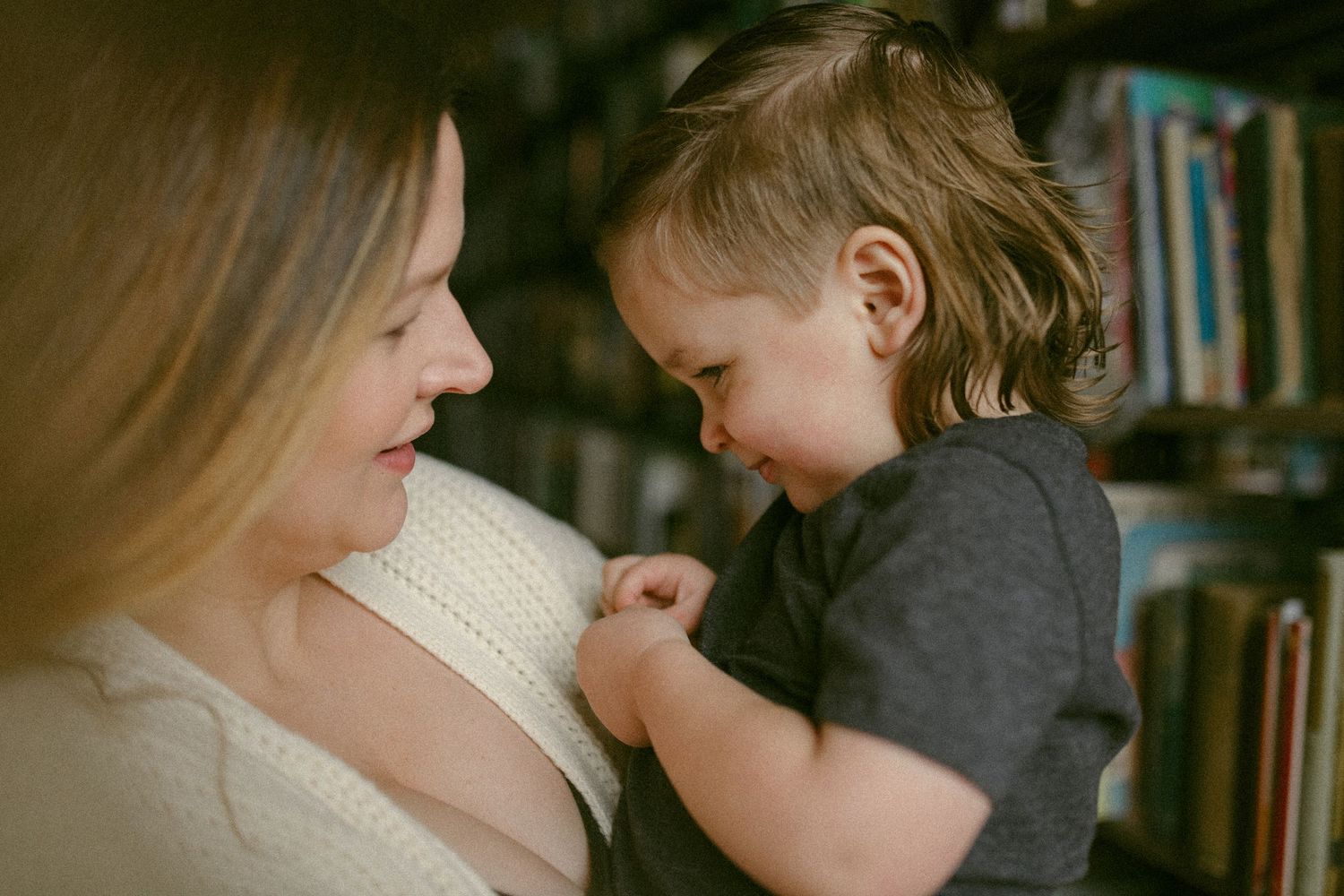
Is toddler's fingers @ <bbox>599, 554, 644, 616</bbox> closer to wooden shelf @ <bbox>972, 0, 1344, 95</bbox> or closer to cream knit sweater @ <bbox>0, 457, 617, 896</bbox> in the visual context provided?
cream knit sweater @ <bbox>0, 457, 617, 896</bbox>

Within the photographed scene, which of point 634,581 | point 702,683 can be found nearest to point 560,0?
point 634,581

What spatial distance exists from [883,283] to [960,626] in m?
0.34

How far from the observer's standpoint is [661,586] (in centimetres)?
100

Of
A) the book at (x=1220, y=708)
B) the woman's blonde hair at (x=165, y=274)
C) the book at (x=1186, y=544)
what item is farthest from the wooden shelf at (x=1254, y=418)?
the woman's blonde hair at (x=165, y=274)

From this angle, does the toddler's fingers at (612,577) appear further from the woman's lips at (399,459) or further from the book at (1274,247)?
the book at (1274,247)

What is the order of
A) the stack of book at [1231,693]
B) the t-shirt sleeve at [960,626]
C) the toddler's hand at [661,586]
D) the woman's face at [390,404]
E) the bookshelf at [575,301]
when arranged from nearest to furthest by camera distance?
the t-shirt sleeve at [960,626], the woman's face at [390,404], the toddler's hand at [661,586], the stack of book at [1231,693], the bookshelf at [575,301]

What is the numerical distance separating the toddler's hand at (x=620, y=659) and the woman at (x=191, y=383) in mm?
147

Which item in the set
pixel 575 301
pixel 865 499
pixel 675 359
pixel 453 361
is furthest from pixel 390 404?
pixel 575 301

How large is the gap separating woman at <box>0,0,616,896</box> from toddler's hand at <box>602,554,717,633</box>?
29 cm

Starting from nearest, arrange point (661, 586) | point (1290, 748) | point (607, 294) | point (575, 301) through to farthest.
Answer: point (661, 586), point (1290, 748), point (607, 294), point (575, 301)

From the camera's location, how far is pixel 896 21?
3.03 ft

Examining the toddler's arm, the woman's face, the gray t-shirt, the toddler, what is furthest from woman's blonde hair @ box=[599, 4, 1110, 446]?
the toddler's arm

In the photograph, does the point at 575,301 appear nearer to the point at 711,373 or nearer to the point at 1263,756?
the point at 711,373

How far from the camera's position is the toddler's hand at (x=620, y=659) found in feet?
2.63
